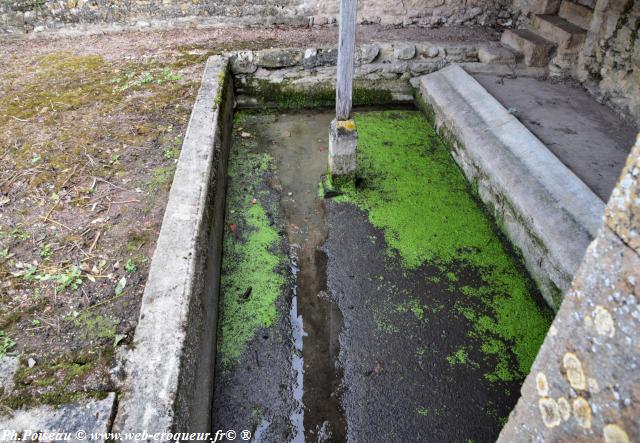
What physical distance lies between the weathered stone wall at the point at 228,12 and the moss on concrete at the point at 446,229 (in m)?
2.35

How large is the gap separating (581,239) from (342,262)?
5.36 feet

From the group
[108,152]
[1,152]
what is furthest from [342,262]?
[1,152]

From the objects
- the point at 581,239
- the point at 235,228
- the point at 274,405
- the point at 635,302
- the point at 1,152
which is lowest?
the point at 274,405

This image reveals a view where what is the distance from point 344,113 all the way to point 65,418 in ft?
9.72

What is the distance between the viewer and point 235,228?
3.54 m

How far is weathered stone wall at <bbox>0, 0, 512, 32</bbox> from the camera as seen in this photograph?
5.81 m

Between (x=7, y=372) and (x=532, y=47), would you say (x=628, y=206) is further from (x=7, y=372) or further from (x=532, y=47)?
(x=532, y=47)

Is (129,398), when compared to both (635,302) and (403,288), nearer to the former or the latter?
(635,302)

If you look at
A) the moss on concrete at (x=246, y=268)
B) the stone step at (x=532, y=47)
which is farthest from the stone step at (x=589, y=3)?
the moss on concrete at (x=246, y=268)

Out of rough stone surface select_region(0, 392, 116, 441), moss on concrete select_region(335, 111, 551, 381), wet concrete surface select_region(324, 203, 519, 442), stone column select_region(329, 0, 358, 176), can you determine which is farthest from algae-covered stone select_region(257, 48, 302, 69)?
rough stone surface select_region(0, 392, 116, 441)

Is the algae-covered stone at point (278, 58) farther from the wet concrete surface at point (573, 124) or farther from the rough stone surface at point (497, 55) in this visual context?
the rough stone surface at point (497, 55)

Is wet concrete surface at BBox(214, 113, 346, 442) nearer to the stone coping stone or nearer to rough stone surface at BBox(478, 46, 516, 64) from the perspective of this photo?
the stone coping stone

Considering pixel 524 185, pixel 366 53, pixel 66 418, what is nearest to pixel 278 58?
pixel 366 53

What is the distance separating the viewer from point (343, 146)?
12.2 feet
